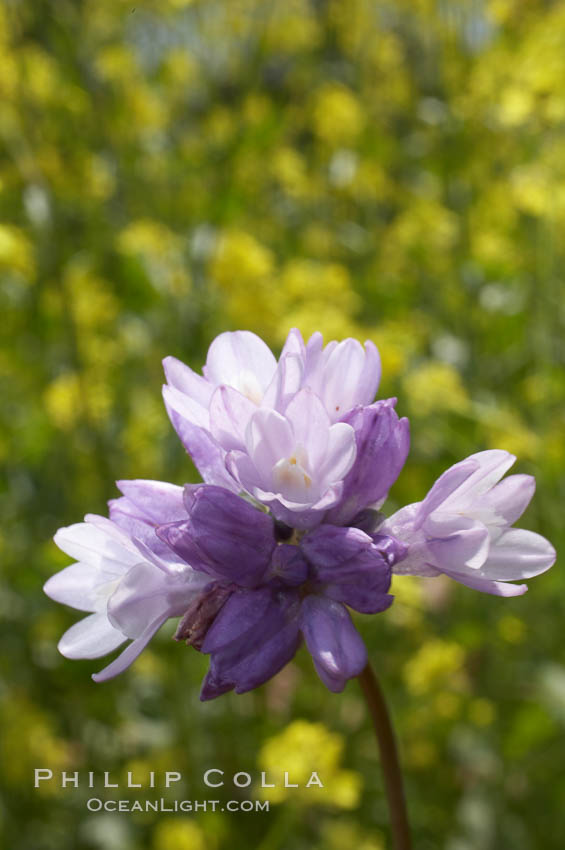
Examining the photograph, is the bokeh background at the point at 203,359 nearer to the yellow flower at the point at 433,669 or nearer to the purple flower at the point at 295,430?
the yellow flower at the point at 433,669

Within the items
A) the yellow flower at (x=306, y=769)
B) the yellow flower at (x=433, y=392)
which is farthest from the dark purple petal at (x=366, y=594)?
the yellow flower at (x=433, y=392)

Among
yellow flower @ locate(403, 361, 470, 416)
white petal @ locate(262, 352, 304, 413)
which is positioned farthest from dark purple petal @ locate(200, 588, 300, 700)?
yellow flower @ locate(403, 361, 470, 416)

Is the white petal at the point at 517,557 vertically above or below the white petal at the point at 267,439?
below

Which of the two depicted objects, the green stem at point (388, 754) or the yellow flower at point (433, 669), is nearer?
the green stem at point (388, 754)

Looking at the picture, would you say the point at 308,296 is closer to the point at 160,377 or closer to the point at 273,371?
the point at 160,377

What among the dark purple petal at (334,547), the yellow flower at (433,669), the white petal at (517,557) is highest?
the dark purple petal at (334,547)

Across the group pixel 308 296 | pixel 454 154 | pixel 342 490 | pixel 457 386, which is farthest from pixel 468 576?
pixel 454 154

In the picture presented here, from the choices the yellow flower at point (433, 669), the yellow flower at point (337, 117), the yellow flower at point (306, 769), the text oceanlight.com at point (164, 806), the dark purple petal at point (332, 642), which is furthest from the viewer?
the yellow flower at point (337, 117)
